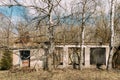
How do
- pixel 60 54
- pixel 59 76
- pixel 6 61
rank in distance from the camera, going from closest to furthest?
pixel 59 76 < pixel 6 61 < pixel 60 54

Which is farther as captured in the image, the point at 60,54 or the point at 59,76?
the point at 60,54

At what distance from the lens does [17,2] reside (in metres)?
19.5

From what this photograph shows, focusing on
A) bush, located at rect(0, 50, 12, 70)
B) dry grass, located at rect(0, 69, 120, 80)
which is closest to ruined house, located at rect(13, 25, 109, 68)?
bush, located at rect(0, 50, 12, 70)

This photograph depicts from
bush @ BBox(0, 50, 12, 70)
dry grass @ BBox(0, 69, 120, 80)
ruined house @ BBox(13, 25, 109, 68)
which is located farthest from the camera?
bush @ BBox(0, 50, 12, 70)

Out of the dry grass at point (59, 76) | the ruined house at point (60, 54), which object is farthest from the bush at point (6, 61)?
the dry grass at point (59, 76)

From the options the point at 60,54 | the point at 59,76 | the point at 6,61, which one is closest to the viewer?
the point at 59,76

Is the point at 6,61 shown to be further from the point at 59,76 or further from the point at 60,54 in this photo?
the point at 59,76

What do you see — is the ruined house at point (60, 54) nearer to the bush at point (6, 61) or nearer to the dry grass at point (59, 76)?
the bush at point (6, 61)

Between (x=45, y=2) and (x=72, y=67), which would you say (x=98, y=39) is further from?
(x=45, y=2)

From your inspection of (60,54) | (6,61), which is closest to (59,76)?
(6,61)

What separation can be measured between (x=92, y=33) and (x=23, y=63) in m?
10.5

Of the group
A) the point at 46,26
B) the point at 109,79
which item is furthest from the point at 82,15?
the point at 109,79

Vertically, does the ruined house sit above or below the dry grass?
above

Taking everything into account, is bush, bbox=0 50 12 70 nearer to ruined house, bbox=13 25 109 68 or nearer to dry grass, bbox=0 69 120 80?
ruined house, bbox=13 25 109 68
